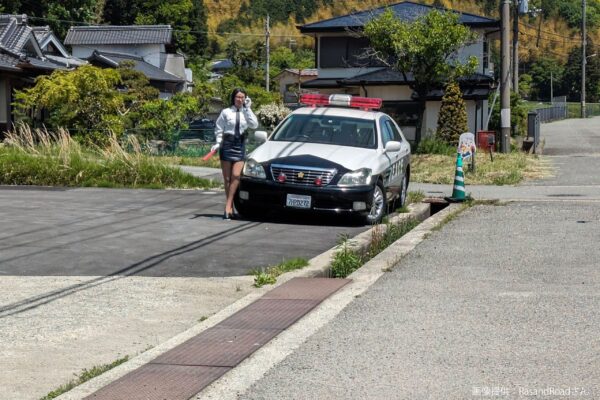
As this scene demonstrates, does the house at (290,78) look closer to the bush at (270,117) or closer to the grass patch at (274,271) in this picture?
the bush at (270,117)

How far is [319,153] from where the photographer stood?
13523 millimetres

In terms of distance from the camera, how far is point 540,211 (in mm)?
14711

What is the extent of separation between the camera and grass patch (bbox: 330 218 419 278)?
9531 millimetres

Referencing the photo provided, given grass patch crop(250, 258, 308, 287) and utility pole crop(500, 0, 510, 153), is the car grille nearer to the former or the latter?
grass patch crop(250, 258, 308, 287)

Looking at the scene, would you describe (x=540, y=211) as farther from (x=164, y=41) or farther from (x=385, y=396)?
(x=164, y=41)

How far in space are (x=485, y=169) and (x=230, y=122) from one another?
11.3 metres

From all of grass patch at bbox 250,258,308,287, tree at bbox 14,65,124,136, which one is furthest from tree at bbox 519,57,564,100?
grass patch at bbox 250,258,308,287

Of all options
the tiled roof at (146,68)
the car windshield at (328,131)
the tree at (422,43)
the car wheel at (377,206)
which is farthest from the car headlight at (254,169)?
the tiled roof at (146,68)

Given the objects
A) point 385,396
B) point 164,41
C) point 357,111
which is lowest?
point 385,396

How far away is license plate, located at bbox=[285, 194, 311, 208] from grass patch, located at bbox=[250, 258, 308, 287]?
10.4 ft

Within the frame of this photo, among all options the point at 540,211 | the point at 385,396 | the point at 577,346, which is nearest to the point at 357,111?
the point at 540,211

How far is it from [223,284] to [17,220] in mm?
5020

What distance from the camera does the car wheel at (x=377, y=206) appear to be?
1334cm

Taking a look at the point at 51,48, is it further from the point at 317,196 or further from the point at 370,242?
the point at 370,242
